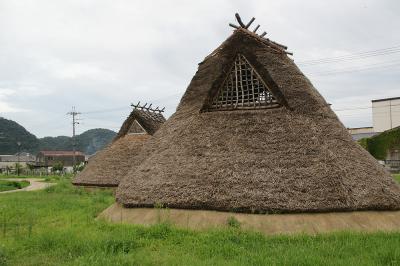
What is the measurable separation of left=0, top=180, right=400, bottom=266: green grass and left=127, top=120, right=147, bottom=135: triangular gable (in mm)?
14689

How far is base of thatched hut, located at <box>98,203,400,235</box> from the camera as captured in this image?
1020 cm

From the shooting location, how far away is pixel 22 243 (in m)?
10.0

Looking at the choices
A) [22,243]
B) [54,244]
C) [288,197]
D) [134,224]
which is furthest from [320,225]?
[22,243]

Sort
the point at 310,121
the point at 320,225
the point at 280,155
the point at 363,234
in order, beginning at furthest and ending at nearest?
the point at 310,121 < the point at 280,155 < the point at 320,225 < the point at 363,234

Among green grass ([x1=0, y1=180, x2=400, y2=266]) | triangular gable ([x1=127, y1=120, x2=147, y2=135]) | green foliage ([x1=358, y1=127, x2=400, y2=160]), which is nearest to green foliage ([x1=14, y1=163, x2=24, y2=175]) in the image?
triangular gable ([x1=127, y1=120, x2=147, y2=135])

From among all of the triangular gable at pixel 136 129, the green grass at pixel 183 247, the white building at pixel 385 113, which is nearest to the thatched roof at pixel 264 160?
the green grass at pixel 183 247

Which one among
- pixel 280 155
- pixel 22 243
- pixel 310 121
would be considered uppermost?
pixel 310 121

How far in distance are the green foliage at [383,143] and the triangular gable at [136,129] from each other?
20517 mm

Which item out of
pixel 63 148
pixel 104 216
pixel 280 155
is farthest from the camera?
pixel 63 148

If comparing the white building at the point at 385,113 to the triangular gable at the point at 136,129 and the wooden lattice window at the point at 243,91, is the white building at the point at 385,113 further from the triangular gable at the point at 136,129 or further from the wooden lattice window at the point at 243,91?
→ the wooden lattice window at the point at 243,91

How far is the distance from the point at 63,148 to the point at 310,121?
118 meters

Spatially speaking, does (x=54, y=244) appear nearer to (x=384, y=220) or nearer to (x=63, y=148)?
(x=384, y=220)

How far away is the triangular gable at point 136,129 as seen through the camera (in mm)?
26417

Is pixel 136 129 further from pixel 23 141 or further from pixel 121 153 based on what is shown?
pixel 23 141
